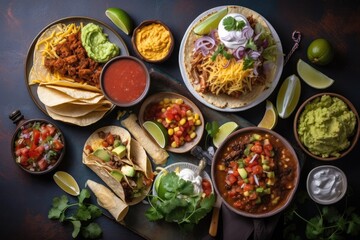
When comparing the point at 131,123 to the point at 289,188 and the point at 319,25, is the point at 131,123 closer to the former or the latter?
the point at 289,188

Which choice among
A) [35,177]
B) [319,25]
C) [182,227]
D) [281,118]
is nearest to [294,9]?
[319,25]

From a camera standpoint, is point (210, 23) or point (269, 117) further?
point (269, 117)

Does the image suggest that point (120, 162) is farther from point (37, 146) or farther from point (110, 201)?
point (37, 146)

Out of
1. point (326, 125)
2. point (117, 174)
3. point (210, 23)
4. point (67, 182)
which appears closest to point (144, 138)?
point (117, 174)

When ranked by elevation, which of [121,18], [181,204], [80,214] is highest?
[121,18]

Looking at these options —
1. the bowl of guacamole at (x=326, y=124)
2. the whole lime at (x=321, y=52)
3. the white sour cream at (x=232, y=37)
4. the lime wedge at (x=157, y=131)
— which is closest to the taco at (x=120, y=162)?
the lime wedge at (x=157, y=131)

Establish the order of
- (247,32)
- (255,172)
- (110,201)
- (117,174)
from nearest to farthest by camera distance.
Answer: (255,172) → (247,32) → (117,174) → (110,201)
